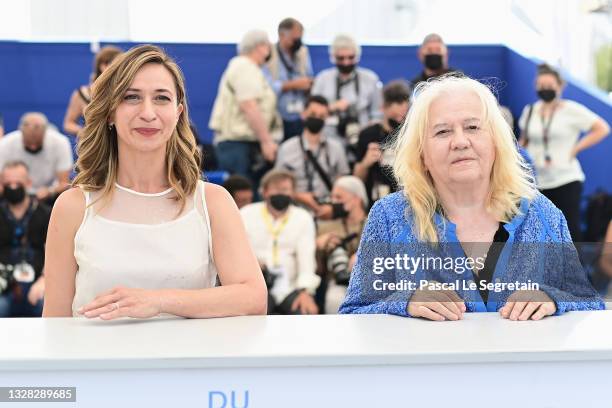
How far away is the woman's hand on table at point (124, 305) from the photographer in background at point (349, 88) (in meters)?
4.42

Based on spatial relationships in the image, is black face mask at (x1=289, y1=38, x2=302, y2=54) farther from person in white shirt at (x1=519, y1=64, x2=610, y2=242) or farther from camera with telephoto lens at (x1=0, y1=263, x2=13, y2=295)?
camera with telephoto lens at (x1=0, y1=263, x2=13, y2=295)

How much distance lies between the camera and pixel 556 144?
6.38 m

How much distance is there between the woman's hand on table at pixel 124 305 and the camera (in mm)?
2146

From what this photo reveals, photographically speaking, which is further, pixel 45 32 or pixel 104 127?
pixel 45 32

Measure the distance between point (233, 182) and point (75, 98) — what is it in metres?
1.44

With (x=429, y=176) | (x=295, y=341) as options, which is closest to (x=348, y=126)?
(x=429, y=176)

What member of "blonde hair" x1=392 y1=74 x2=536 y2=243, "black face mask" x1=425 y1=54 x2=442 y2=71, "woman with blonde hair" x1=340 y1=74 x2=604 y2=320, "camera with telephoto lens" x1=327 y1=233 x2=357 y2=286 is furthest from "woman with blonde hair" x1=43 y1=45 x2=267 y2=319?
"black face mask" x1=425 y1=54 x2=442 y2=71

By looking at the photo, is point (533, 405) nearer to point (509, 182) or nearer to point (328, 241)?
point (509, 182)

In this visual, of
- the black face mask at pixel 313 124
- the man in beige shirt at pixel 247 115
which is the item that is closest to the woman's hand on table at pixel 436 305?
the black face mask at pixel 313 124

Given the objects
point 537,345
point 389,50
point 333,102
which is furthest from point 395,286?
point 389,50

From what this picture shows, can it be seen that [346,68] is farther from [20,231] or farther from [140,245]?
[140,245]

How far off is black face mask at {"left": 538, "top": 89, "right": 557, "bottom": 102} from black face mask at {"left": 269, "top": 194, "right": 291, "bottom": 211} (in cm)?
196

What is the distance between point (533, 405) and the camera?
1.81 m

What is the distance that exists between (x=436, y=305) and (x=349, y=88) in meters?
4.59
